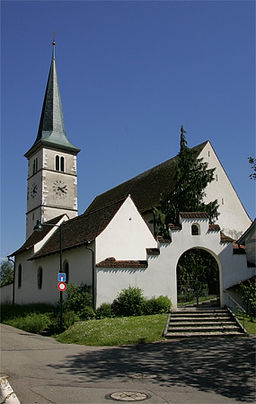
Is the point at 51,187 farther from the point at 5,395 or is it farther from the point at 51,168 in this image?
the point at 5,395

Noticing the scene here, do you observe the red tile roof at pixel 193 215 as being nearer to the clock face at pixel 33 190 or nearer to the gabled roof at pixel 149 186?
the gabled roof at pixel 149 186

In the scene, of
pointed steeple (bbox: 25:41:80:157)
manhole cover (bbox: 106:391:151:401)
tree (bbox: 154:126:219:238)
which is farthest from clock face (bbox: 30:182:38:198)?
manhole cover (bbox: 106:391:151:401)

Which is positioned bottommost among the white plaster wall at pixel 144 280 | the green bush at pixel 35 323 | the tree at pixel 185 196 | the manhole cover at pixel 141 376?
the green bush at pixel 35 323

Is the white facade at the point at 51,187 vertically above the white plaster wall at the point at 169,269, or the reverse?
the white facade at the point at 51,187

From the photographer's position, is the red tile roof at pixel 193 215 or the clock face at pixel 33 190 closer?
the red tile roof at pixel 193 215

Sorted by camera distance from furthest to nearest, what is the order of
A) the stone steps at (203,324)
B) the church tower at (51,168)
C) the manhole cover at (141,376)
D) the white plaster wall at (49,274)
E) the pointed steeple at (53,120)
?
1. the pointed steeple at (53,120)
2. the church tower at (51,168)
3. the white plaster wall at (49,274)
4. the stone steps at (203,324)
5. the manhole cover at (141,376)

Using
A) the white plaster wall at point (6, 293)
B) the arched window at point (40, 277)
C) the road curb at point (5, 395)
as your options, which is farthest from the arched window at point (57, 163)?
the road curb at point (5, 395)

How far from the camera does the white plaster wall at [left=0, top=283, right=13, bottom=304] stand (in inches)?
1443

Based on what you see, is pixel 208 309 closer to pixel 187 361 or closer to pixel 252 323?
pixel 252 323

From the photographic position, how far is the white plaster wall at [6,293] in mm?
36650

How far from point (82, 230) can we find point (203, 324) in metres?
11.7

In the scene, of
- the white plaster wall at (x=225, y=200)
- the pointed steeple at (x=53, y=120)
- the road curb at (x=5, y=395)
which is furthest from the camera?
the pointed steeple at (x=53, y=120)

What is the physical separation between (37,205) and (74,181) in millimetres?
6057

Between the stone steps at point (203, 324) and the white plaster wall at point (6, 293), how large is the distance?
73.1 feet
